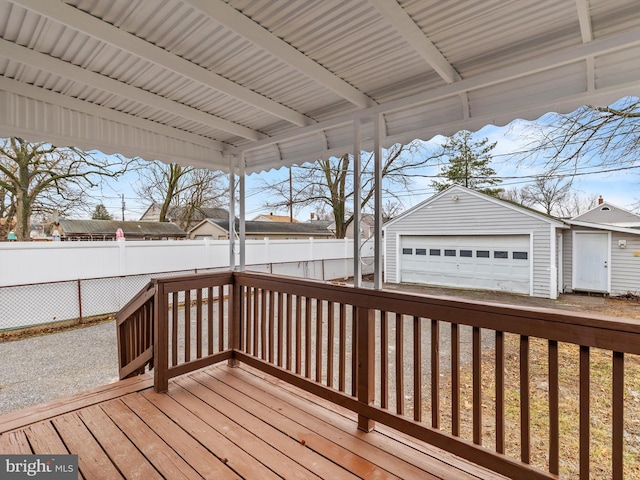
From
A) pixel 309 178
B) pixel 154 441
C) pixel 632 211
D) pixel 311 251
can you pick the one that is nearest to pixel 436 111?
pixel 632 211

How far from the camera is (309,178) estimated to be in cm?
637

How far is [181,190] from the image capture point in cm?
840

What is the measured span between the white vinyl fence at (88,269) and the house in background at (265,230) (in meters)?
0.65

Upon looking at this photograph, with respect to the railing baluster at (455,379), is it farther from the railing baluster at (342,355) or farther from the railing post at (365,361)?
the railing baluster at (342,355)

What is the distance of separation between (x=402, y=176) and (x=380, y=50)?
1.46m

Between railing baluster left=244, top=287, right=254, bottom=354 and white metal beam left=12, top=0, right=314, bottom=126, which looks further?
railing baluster left=244, top=287, right=254, bottom=354

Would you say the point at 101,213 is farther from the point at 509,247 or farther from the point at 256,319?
the point at 509,247

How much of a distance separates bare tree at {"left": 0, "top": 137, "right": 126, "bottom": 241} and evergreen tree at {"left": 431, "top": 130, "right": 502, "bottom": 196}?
6226 mm

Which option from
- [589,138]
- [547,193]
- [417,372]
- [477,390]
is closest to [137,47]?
[417,372]

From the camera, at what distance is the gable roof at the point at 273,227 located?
8148mm

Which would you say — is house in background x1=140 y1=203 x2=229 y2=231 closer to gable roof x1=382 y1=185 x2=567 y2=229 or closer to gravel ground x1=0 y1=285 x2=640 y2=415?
gravel ground x1=0 y1=285 x2=640 y2=415

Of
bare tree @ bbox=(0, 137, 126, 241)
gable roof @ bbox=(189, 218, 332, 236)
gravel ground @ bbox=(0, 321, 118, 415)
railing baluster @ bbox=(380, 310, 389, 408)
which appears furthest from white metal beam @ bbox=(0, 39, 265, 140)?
gable roof @ bbox=(189, 218, 332, 236)

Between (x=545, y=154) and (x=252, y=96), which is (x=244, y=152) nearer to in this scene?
(x=252, y=96)

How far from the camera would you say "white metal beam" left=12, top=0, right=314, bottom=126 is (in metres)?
1.38
